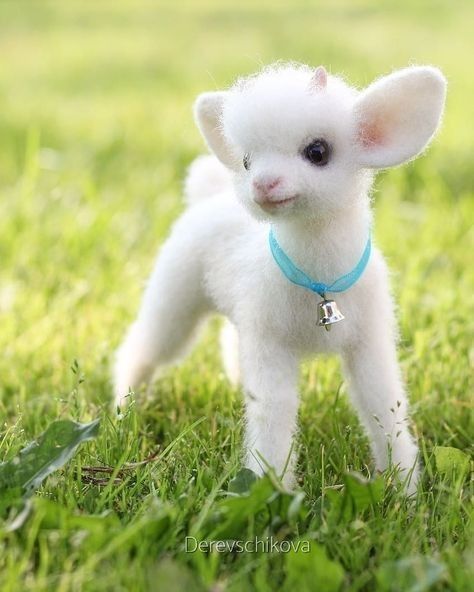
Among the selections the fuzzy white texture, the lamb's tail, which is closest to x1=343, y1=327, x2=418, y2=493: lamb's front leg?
the fuzzy white texture

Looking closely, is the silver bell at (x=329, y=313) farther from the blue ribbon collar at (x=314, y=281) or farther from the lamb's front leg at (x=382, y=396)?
the lamb's front leg at (x=382, y=396)

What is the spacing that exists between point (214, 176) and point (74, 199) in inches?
83.0

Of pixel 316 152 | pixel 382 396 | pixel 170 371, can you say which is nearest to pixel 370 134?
pixel 316 152

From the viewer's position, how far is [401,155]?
7.54 ft

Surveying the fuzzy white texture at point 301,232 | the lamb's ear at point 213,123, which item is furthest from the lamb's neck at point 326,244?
the lamb's ear at point 213,123

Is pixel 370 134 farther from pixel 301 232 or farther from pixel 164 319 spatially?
pixel 164 319

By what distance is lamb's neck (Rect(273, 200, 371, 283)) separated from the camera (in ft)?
7.67

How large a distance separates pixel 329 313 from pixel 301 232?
205 millimetres

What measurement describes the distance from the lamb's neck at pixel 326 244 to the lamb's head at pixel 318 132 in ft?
0.25

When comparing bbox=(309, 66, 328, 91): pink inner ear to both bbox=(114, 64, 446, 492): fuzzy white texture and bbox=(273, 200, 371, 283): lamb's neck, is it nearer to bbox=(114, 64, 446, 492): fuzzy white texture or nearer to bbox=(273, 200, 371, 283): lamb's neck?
bbox=(114, 64, 446, 492): fuzzy white texture

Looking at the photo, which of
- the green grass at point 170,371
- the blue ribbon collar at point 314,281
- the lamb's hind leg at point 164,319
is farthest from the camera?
the lamb's hind leg at point 164,319

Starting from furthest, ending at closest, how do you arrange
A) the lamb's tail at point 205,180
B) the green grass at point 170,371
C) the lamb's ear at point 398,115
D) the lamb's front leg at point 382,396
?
the lamb's tail at point 205,180 < the lamb's front leg at point 382,396 < the lamb's ear at point 398,115 < the green grass at point 170,371

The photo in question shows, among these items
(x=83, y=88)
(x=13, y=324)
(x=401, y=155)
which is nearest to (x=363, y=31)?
(x=83, y=88)

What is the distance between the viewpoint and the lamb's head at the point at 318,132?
2.15m
